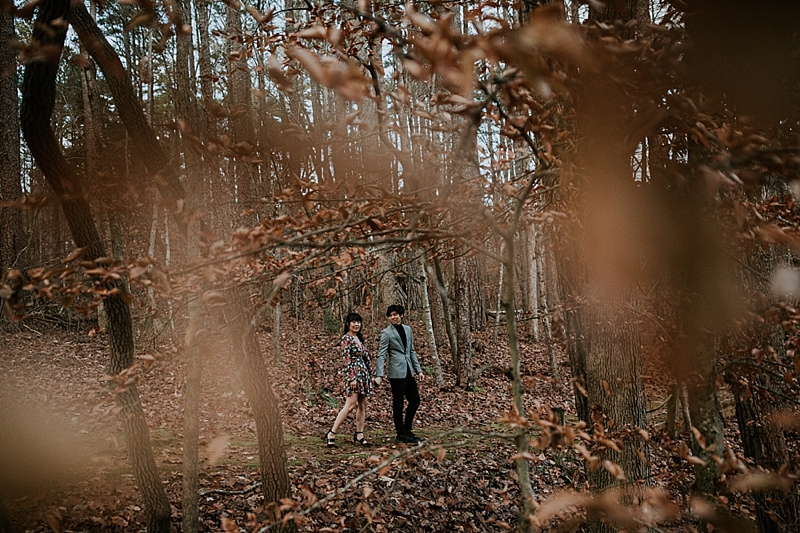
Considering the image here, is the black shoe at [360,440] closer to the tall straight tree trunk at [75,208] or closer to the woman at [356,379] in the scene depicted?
the woman at [356,379]

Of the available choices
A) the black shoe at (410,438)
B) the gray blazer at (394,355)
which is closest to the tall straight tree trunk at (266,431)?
A: the black shoe at (410,438)

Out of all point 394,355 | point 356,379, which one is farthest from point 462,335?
point 356,379

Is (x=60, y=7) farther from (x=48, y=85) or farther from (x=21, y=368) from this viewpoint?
(x=21, y=368)

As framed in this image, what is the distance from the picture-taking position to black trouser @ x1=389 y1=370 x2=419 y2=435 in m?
7.10

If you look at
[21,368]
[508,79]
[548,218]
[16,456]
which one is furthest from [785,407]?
[21,368]

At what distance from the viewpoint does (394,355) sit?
738cm

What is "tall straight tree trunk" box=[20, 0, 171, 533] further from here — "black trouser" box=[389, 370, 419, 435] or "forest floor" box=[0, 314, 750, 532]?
"black trouser" box=[389, 370, 419, 435]

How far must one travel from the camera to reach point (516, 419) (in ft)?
5.97

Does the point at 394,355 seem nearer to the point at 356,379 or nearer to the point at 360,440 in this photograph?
the point at 356,379

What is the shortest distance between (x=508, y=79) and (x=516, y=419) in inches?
46.1

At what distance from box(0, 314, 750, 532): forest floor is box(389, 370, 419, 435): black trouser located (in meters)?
0.39

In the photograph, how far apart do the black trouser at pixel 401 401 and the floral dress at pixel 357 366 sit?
0.38 metres

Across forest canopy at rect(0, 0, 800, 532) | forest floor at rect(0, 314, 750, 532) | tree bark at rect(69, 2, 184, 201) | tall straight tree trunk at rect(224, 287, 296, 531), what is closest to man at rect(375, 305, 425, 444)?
forest floor at rect(0, 314, 750, 532)

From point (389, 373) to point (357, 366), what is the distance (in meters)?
0.50
